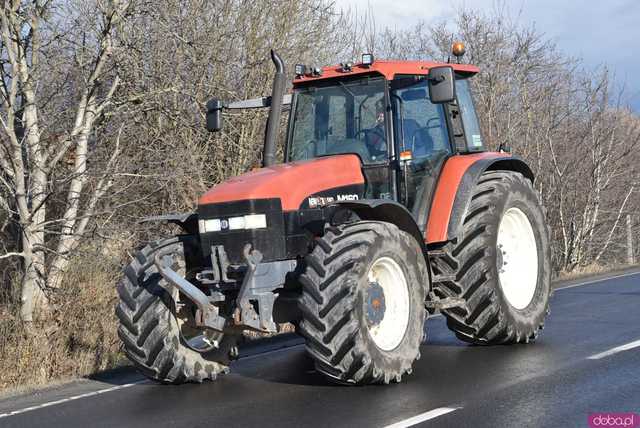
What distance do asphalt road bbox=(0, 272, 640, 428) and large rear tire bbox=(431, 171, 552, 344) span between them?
24 centimetres

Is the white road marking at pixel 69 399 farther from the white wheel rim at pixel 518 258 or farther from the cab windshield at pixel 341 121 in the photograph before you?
the white wheel rim at pixel 518 258

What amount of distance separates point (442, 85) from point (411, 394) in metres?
2.60

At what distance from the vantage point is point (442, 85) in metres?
7.88

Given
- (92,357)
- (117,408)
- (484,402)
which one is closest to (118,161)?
(92,357)

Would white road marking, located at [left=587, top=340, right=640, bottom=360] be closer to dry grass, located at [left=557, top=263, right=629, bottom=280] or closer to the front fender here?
the front fender

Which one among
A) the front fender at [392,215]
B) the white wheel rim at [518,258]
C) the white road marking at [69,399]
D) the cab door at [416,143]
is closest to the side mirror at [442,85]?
the cab door at [416,143]

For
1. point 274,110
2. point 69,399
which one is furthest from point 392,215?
point 69,399

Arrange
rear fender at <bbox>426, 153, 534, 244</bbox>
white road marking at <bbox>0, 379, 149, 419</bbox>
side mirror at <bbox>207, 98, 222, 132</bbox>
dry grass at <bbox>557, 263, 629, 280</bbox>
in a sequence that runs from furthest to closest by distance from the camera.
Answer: dry grass at <bbox>557, 263, 629, 280</bbox> → side mirror at <bbox>207, 98, 222, 132</bbox> → rear fender at <bbox>426, 153, 534, 244</bbox> → white road marking at <bbox>0, 379, 149, 419</bbox>

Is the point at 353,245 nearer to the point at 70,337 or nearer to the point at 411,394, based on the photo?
the point at 411,394

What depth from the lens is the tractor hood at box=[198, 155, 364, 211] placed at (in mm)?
7605

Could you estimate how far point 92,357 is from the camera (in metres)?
10.3

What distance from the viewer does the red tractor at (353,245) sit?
7160 millimetres

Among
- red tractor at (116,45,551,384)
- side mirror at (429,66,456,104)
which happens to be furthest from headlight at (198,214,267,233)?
side mirror at (429,66,456,104)

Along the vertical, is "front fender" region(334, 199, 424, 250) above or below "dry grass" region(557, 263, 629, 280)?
above
